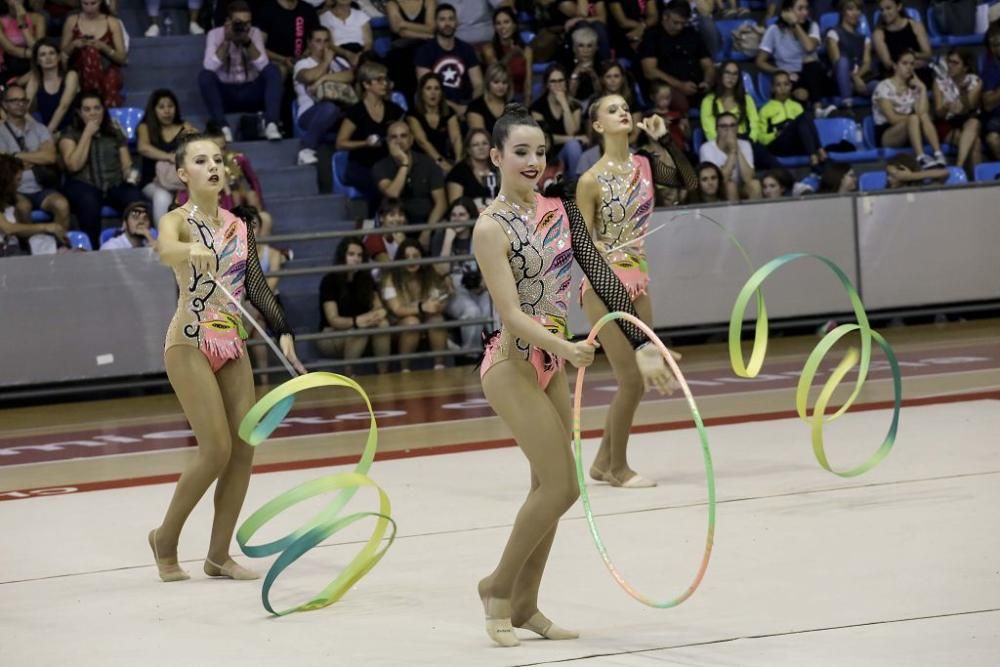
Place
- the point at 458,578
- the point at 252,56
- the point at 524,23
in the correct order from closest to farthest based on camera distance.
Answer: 1. the point at 458,578
2. the point at 252,56
3. the point at 524,23

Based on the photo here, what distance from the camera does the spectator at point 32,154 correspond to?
12133 millimetres

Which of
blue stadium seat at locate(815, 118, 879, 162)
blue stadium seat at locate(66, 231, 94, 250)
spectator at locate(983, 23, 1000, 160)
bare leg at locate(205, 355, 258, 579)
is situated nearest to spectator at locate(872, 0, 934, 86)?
spectator at locate(983, 23, 1000, 160)

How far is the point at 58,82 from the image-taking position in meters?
12.8

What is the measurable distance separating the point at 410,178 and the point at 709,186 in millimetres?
2624

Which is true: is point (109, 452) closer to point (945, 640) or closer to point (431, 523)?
point (431, 523)

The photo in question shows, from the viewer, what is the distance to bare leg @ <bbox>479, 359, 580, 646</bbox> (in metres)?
4.63

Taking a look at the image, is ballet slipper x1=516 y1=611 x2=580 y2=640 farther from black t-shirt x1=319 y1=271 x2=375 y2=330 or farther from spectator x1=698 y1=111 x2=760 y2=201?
spectator x1=698 y1=111 x2=760 y2=201

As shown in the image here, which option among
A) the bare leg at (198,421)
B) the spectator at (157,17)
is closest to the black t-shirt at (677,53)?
the spectator at (157,17)

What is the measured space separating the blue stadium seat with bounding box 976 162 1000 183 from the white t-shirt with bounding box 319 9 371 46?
19.9ft

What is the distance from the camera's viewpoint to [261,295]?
6.10 metres

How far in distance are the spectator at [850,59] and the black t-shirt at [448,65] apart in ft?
13.0

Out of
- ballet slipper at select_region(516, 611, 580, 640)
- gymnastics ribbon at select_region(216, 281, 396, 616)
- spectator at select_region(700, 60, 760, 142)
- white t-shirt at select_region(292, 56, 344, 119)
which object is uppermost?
white t-shirt at select_region(292, 56, 344, 119)

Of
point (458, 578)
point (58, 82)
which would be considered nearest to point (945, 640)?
point (458, 578)

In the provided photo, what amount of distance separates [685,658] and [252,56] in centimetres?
1009
